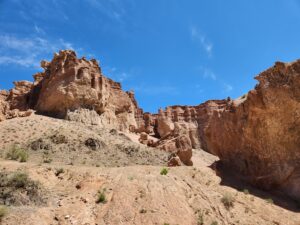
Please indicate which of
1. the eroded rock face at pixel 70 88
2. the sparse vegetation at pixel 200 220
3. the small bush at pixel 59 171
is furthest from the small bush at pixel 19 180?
the eroded rock face at pixel 70 88

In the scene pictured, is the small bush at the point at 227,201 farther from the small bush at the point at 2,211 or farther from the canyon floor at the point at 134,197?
the small bush at the point at 2,211

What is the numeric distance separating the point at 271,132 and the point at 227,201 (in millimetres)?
7256

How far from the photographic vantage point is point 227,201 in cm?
2070

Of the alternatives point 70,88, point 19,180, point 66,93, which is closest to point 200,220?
point 19,180

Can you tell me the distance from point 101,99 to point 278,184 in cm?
3330

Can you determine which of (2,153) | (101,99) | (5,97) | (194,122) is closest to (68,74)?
(101,99)

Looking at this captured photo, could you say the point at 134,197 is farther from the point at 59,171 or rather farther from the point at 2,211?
the point at 2,211

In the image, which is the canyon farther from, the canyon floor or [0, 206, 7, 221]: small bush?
[0, 206, 7, 221]: small bush

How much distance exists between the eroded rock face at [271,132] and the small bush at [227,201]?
4.94m

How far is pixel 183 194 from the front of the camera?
2077 cm

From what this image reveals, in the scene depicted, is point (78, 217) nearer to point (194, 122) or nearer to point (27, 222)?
point (27, 222)

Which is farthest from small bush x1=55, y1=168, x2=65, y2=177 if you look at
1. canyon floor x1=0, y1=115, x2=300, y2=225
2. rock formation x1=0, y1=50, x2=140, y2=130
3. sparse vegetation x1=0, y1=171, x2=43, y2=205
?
rock formation x1=0, y1=50, x2=140, y2=130

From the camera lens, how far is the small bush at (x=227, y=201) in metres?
20.5

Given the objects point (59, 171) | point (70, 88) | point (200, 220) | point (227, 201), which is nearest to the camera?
point (200, 220)
